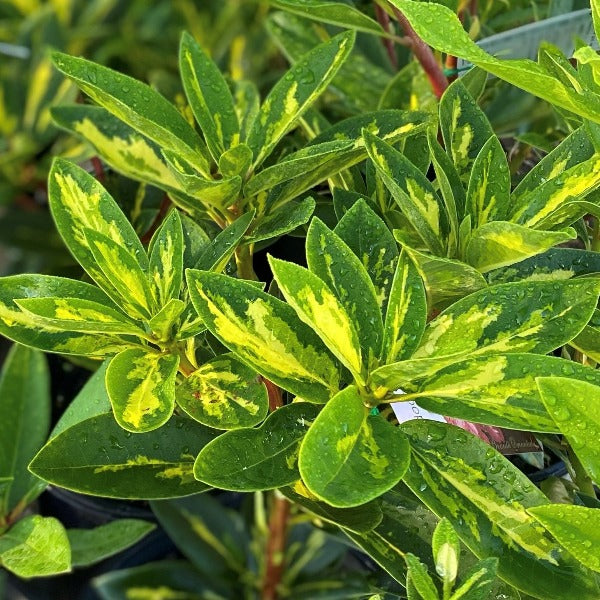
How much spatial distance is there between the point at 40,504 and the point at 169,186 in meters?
0.43

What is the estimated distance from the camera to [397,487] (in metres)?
0.50

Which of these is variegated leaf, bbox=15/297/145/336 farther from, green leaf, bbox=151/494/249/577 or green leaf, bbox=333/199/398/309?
green leaf, bbox=151/494/249/577

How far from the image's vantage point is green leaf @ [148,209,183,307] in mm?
445

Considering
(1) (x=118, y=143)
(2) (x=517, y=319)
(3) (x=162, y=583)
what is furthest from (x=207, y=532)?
(2) (x=517, y=319)

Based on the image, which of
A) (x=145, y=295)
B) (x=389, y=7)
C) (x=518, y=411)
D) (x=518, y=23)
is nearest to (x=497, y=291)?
(x=518, y=411)

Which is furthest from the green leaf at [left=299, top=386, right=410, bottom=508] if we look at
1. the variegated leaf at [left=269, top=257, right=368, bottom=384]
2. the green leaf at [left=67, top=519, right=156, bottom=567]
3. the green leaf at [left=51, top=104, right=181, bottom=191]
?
the green leaf at [left=67, top=519, right=156, bottom=567]

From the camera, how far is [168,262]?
0.45 meters

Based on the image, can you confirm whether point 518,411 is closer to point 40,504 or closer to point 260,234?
point 260,234

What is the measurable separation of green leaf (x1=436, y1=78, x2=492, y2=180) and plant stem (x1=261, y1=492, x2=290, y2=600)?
0.42 meters

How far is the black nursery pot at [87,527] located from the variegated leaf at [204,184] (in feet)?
1.25

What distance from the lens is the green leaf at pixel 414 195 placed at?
44 cm

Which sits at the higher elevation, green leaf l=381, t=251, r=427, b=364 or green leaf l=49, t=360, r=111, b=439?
green leaf l=381, t=251, r=427, b=364

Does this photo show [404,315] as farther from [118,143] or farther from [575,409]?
[118,143]

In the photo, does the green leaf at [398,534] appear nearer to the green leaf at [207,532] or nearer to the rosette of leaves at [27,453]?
the rosette of leaves at [27,453]
